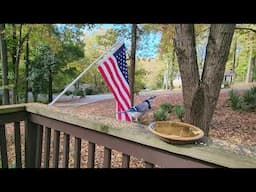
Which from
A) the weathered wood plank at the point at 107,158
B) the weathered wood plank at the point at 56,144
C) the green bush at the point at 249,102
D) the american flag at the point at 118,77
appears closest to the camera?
the weathered wood plank at the point at 107,158

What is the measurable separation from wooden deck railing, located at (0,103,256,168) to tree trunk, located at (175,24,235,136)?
1409mm

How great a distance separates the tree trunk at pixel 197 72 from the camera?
2346mm

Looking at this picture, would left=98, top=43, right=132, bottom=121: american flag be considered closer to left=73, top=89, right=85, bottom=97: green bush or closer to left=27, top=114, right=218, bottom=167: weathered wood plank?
left=27, top=114, right=218, bottom=167: weathered wood plank

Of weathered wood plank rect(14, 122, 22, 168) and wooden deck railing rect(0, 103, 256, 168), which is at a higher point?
wooden deck railing rect(0, 103, 256, 168)

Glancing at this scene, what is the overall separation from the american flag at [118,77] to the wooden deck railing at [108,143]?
613mm

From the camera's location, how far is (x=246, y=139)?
4.59 m

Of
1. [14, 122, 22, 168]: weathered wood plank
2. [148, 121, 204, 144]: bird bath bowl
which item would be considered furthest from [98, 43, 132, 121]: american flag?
A: [148, 121, 204, 144]: bird bath bowl

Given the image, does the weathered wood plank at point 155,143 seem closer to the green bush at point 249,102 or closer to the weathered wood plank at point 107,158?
the weathered wood plank at point 107,158

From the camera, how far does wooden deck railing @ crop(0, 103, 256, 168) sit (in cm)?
92

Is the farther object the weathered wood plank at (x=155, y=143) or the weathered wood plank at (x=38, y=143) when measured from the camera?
the weathered wood plank at (x=38, y=143)

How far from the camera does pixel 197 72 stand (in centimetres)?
248

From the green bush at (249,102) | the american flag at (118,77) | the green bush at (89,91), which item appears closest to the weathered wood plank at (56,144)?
the american flag at (118,77)

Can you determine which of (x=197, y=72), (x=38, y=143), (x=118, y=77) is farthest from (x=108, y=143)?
(x=197, y=72)
